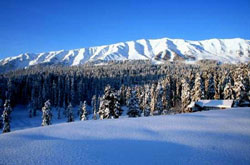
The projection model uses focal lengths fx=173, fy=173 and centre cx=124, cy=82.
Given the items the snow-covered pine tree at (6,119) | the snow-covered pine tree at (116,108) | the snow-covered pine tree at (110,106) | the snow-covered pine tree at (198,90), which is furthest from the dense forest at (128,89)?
the snow-covered pine tree at (6,119)

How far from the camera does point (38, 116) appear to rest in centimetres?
7631

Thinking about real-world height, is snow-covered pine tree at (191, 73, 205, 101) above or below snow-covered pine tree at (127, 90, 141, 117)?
above

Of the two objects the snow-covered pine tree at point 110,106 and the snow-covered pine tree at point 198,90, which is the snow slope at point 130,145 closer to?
the snow-covered pine tree at point 110,106

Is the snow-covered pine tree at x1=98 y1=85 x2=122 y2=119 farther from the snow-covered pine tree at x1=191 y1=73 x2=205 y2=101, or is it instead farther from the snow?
the snow-covered pine tree at x1=191 y1=73 x2=205 y2=101

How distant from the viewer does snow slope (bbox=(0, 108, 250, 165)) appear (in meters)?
7.23

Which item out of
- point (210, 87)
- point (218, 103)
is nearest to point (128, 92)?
point (210, 87)

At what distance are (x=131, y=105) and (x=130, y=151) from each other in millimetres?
29072

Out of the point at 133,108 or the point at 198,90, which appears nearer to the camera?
the point at 133,108

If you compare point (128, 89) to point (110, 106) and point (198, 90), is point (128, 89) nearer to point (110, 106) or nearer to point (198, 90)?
point (198, 90)

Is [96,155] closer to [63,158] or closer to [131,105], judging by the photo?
[63,158]

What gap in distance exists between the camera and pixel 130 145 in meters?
8.73

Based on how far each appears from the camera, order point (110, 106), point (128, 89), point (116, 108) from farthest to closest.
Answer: point (128, 89) < point (110, 106) < point (116, 108)

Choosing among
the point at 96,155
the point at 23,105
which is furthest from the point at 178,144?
the point at 23,105

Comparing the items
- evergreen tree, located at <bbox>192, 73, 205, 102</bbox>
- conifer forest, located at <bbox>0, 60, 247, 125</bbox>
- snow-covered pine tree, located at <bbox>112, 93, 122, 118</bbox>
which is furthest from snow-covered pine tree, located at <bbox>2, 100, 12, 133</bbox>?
evergreen tree, located at <bbox>192, 73, 205, 102</bbox>
